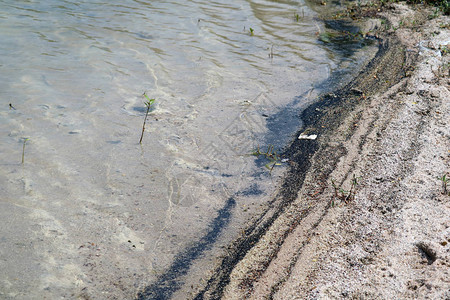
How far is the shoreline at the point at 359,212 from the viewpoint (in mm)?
2568

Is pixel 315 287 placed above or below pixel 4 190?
above

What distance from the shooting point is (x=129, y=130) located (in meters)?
4.68

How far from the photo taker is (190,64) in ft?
21.0

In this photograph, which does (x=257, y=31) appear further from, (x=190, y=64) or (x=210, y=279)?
(x=210, y=279)

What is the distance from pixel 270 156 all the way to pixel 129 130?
5.42ft

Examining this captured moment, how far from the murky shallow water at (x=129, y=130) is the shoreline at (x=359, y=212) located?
41cm

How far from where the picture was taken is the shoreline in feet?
8.43

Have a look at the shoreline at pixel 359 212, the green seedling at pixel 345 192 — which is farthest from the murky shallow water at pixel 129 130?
the green seedling at pixel 345 192

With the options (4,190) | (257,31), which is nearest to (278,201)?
(4,190)

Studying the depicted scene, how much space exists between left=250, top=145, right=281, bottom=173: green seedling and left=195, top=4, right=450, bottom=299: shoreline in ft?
0.54

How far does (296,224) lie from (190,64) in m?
3.89

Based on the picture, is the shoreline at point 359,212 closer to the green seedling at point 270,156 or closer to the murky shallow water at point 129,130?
the green seedling at point 270,156

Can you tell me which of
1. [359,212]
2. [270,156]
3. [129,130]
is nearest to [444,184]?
[359,212]

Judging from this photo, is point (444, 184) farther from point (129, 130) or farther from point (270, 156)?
point (129, 130)
